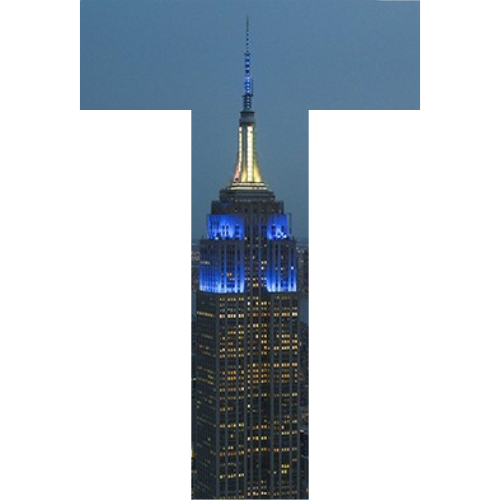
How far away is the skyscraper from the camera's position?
31.2 m

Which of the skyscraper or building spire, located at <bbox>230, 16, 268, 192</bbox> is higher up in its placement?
building spire, located at <bbox>230, 16, 268, 192</bbox>

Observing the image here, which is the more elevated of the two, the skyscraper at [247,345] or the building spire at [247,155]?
the building spire at [247,155]

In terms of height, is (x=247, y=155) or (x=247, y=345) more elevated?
(x=247, y=155)

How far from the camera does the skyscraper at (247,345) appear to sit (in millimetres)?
31219

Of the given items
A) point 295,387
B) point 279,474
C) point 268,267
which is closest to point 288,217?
point 268,267

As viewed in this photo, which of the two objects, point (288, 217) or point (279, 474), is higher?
point (288, 217)

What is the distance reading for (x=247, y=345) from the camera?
105 ft
